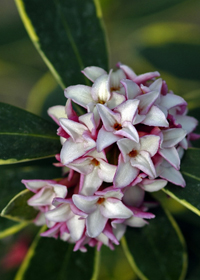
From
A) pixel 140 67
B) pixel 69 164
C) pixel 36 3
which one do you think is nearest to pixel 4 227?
pixel 69 164

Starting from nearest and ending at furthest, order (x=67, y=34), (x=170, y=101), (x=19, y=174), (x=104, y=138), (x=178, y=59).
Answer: (x=104, y=138) → (x=170, y=101) → (x=67, y=34) → (x=19, y=174) → (x=178, y=59)

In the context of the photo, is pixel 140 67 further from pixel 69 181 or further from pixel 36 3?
pixel 69 181

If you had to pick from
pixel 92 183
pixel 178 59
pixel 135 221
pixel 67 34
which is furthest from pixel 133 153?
pixel 178 59

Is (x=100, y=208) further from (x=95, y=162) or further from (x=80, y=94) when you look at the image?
(x=80, y=94)

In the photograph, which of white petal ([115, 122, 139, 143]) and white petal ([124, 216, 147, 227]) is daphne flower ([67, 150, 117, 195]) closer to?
white petal ([115, 122, 139, 143])

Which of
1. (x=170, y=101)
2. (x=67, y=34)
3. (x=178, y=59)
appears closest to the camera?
(x=170, y=101)

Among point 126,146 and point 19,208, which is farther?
point 19,208
